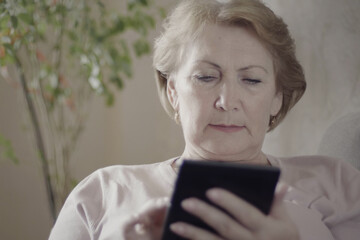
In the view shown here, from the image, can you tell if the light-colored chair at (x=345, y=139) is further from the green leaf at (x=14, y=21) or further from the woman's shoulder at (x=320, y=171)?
the green leaf at (x=14, y=21)

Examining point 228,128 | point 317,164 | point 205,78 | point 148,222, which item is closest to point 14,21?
point 205,78

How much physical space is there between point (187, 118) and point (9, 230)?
57.2 inches

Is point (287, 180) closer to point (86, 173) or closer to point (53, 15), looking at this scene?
point (53, 15)

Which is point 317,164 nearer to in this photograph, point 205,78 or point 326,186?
point 326,186

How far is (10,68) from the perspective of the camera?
6.89 feet

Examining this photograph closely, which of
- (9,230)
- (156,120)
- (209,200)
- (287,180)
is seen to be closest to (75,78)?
(156,120)

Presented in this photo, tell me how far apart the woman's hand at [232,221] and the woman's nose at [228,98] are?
374 millimetres

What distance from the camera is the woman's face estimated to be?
3.58 ft

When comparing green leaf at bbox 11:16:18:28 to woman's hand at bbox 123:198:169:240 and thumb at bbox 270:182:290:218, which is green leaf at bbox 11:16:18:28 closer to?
woman's hand at bbox 123:198:169:240

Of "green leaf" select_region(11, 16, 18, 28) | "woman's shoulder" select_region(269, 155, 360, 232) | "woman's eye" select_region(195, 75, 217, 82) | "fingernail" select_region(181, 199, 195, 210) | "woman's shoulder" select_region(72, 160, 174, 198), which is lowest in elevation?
"woman's shoulder" select_region(269, 155, 360, 232)

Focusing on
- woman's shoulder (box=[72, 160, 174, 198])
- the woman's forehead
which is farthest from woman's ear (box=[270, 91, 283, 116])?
woman's shoulder (box=[72, 160, 174, 198])

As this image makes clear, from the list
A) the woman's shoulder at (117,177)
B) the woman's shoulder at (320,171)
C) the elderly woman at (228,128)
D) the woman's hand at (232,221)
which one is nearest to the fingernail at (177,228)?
the woman's hand at (232,221)

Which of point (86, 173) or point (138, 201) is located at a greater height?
point (138, 201)

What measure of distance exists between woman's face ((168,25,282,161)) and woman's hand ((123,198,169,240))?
0.37m
